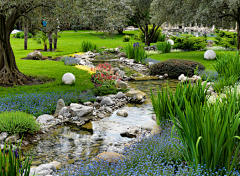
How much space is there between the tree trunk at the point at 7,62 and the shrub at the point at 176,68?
7879 millimetres

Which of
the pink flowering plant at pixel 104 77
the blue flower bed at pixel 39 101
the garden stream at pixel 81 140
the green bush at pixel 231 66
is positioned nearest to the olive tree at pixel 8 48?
the blue flower bed at pixel 39 101

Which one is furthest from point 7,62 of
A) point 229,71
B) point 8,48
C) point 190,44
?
point 190,44

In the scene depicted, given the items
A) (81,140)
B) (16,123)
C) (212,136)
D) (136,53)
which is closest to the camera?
(212,136)

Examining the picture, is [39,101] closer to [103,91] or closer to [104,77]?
[103,91]

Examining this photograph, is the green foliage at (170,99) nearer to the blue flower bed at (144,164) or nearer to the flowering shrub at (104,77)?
the blue flower bed at (144,164)

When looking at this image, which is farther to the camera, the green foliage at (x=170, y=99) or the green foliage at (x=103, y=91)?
the green foliage at (x=103, y=91)

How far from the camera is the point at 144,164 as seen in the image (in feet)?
11.8

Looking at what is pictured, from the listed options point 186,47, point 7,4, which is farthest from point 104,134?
point 186,47

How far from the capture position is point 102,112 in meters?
8.44

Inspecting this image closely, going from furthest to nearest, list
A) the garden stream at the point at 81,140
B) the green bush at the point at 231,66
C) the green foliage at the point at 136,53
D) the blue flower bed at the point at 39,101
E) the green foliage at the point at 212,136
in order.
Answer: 1. the green foliage at the point at 136,53
2. the green bush at the point at 231,66
3. the blue flower bed at the point at 39,101
4. the garden stream at the point at 81,140
5. the green foliage at the point at 212,136

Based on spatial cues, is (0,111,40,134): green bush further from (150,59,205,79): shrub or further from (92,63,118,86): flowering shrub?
(150,59,205,79): shrub

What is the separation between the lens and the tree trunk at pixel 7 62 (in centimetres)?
1006

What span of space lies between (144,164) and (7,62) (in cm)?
896

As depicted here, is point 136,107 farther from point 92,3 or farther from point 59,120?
point 92,3
